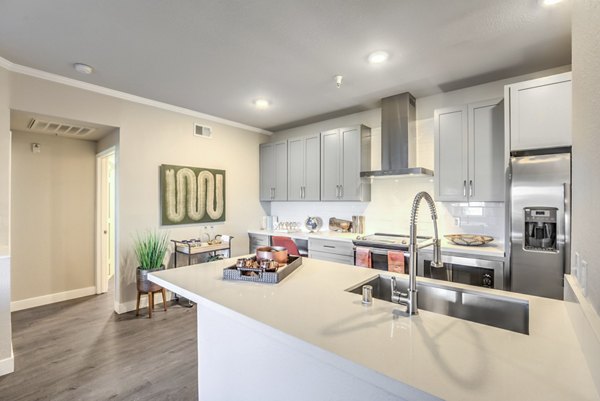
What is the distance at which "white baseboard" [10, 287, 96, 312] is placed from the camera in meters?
3.73

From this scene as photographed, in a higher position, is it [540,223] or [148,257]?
[540,223]

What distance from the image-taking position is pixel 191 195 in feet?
13.7

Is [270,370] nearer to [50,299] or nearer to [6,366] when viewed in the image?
[6,366]

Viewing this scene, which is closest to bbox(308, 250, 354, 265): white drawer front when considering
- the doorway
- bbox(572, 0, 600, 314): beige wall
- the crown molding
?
the crown molding

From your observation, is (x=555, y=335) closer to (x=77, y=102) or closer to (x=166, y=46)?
(x=166, y=46)

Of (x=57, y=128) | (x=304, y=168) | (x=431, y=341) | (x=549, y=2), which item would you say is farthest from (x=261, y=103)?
(x=431, y=341)

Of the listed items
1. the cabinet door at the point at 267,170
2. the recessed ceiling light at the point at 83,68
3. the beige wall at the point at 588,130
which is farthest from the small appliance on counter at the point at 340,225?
the recessed ceiling light at the point at 83,68

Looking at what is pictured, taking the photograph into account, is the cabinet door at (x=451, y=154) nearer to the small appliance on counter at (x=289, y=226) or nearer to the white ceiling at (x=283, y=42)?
the white ceiling at (x=283, y=42)

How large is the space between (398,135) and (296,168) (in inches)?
67.2

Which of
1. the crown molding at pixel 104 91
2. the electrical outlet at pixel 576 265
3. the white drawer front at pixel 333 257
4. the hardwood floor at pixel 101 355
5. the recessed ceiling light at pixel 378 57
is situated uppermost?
the recessed ceiling light at pixel 378 57

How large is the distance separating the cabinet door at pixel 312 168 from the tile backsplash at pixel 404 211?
0.32 metres

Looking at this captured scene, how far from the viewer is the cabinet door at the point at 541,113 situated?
244 cm

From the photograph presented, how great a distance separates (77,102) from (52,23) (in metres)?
1.24

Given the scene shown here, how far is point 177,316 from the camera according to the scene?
349 centimetres
